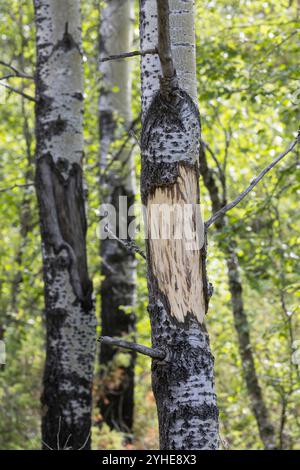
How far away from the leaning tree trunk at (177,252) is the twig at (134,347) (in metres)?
0.04

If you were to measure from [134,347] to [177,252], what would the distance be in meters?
0.41

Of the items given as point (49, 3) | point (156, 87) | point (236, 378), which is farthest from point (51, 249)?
point (236, 378)

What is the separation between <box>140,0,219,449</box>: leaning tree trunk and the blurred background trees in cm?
223

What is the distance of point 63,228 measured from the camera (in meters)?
4.48

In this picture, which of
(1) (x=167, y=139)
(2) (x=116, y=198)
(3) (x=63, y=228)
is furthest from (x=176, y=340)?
(2) (x=116, y=198)

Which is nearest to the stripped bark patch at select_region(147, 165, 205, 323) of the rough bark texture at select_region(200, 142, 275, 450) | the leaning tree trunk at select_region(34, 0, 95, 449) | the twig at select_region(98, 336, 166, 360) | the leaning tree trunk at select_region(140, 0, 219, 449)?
the leaning tree trunk at select_region(140, 0, 219, 449)

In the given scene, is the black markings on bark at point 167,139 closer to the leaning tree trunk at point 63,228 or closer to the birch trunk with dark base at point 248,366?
the leaning tree trunk at point 63,228

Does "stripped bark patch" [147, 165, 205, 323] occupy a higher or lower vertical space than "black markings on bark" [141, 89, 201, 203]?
lower

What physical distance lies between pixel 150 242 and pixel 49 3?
2714 millimetres

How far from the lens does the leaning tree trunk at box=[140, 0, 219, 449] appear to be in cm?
243

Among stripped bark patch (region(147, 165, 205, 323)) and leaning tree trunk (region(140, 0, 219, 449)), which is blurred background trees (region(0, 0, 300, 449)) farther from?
stripped bark patch (region(147, 165, 205, 323))

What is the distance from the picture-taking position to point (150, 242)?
2.58 metres
